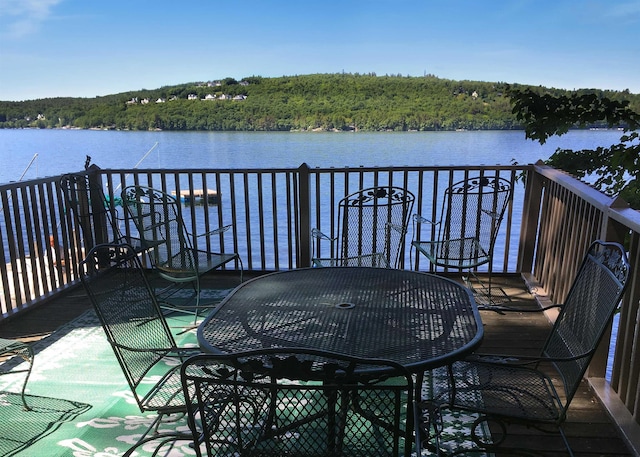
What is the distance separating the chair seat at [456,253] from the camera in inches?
158

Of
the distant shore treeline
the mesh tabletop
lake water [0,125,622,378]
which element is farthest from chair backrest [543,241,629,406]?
the distant shore treeline

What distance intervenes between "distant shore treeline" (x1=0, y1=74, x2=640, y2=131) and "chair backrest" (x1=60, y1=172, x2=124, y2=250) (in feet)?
22.0

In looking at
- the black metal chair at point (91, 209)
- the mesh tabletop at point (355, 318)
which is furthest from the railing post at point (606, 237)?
the black metal chair at point (91, 209)

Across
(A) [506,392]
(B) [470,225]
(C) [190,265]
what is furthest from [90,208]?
(A) [506,392]

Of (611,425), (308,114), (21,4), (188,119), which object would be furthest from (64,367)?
(21,4)

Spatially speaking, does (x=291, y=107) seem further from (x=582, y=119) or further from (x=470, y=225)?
(x=582, y=119)

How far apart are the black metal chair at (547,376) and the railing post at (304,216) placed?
2.70 metres

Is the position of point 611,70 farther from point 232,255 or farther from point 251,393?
point 251,393

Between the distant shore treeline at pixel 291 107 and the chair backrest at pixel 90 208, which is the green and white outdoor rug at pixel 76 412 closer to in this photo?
the chair backrest at pixel 90 208

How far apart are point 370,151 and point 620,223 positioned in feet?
40.2

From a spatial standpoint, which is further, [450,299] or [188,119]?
[188,119]

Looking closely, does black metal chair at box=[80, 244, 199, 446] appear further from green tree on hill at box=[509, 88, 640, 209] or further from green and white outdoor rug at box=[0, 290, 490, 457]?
green tree on hill at box=[509, 88, 640, 209]

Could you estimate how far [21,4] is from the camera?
26750mm

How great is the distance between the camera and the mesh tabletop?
179 centimetres
